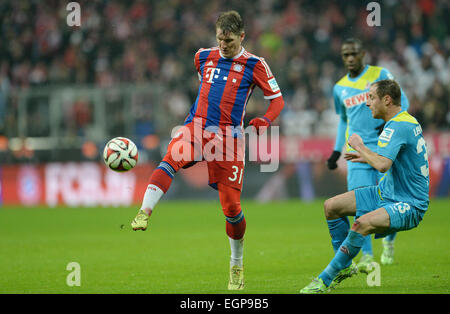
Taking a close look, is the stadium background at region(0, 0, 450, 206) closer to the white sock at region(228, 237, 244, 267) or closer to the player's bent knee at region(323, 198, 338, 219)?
the white sock at region(228, 237, 244, 267)

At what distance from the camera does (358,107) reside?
8.61 meters

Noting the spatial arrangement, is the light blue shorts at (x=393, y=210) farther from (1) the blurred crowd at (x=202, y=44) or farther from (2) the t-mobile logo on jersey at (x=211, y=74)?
(1) the blurred crowd at (x=202, y=44)

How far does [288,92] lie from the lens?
20172 millimetres

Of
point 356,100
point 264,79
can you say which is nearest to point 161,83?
point 356,100

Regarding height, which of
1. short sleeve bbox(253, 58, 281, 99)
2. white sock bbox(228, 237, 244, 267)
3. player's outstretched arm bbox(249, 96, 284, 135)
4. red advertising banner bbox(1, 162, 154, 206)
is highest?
red advertising banner bbox(1, 162, 154, 206)

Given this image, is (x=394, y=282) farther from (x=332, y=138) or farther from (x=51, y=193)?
(x=51, y=193)

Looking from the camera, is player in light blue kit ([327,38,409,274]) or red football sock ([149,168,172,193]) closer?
red football sock ([149,168,172,193])

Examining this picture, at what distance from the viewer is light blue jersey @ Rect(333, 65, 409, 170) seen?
27.9ft

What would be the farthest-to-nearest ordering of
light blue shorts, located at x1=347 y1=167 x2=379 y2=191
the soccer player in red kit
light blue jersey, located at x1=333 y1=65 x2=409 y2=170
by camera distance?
1. light blue jersey, located at x1=333 y1=65 x2=409 y2=170
2. light blue shorts, located at x1=347 y1=167 x2=379 y2=191
3. the soccer player in red kit

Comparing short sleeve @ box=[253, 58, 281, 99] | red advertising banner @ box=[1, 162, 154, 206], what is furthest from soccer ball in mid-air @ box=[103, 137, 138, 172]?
red advertising banner @ box=[1, 162, 154, 206]

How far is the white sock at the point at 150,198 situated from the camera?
21.0ft

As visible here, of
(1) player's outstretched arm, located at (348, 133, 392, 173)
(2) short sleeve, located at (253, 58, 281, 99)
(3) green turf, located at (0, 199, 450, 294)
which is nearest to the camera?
(1) player's outstretched arm, located at (348, 133, 392, 173)

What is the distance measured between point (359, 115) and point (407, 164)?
7.28 feet

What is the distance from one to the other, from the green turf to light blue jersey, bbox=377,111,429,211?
85cm
